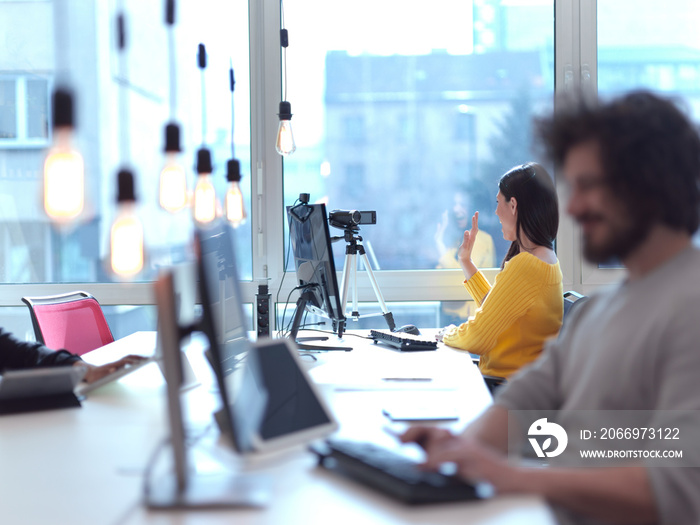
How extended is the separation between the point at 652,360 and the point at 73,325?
2.60 m

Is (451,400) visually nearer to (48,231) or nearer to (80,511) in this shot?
(80,511)

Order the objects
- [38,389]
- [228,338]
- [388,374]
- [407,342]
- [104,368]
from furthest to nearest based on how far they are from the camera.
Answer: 1. [407,342]
2. [388,374]
3. [104,368]
4. [38,389]
5. [228,338]

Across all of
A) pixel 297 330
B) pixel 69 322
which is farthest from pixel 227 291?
pixel 69 322

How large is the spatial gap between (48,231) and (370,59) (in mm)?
2223

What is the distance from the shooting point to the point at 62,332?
2.82 m

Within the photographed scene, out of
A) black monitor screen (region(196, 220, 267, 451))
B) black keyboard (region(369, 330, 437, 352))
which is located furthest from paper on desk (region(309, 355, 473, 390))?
black monitor screen (region(196, 220, 267, 451))

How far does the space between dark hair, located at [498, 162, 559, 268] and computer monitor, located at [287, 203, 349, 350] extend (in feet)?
2.92

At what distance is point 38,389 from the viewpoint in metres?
1.70

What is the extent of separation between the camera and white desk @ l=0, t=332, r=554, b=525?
1.03 metres

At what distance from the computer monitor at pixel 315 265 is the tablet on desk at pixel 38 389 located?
3.15 ft

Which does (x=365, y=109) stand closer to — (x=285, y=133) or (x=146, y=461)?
(x=285, y=133)

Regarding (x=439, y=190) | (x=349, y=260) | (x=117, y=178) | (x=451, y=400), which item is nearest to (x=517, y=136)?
(x=439, y=190)

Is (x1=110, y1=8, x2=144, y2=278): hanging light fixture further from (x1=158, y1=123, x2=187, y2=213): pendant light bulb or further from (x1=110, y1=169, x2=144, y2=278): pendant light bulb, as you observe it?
(x1=158, y1=123, x2=187, y2=213): pendant light bulb

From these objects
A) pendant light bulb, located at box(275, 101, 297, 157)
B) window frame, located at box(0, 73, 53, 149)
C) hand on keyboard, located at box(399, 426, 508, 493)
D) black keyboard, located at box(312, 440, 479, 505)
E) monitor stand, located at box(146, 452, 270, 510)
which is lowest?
monitor stand, located at box(146, 452, 270, 510)
